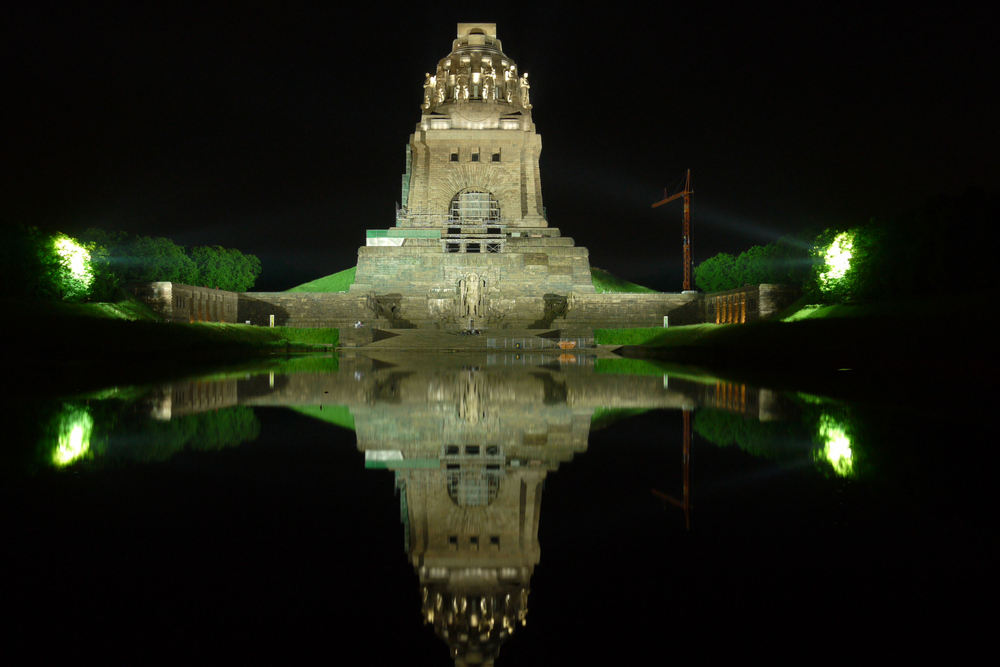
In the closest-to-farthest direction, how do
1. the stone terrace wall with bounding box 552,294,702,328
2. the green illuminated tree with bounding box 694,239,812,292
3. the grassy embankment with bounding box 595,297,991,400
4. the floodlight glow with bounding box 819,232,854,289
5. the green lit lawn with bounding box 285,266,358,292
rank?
the grassy embankment with bounding box 595,297,991,400
the floodlight glow with bounding box 819,232,854,289
the stone terrace wall with bounding box 552,294,702,328
the green illuminated tree with bounding box 694,239,812,292
the green lit lawn with bounding box 285,266,358,292

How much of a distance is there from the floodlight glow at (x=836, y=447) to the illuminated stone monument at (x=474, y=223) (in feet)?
116

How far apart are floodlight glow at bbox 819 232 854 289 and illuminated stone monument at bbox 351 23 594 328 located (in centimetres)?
1566

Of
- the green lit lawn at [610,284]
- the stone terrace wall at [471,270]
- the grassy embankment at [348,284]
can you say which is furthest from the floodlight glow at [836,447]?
the green lit lawn at [610,284]

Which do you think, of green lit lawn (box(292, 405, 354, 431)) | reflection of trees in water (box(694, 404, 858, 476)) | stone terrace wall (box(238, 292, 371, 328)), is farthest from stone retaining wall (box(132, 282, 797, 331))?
reflection of trees in water (box(694, 404, 858, 476))

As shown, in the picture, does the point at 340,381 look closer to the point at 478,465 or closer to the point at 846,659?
the point at 478,465

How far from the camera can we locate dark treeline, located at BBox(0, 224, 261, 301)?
28.8 m

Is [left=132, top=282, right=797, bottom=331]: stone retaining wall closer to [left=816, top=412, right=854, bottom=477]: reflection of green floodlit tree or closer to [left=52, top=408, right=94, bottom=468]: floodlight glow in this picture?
[left=52, top=408, right=94, bottom=468]: floodlight glow

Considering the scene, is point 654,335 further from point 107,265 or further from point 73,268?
point 107,265

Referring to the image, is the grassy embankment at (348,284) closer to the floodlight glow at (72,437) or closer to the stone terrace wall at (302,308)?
the stone terrace wall at (302,308)

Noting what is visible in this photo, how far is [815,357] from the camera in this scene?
16547 millimetres

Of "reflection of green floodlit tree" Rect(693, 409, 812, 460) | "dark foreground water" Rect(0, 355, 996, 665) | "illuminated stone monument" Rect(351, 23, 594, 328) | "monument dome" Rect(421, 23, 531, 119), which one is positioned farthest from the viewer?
"monument dome" Rect(421, 23, 531, 119)

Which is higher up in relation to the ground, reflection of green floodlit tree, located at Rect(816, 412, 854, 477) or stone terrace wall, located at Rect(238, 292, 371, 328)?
stone terrace wall, located at Rect(238, 292, 371, 328)

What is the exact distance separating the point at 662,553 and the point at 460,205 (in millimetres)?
53132

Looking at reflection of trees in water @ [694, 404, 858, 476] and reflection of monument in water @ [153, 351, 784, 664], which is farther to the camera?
reflection of trees in water @ [694, 404, 858, 476]
